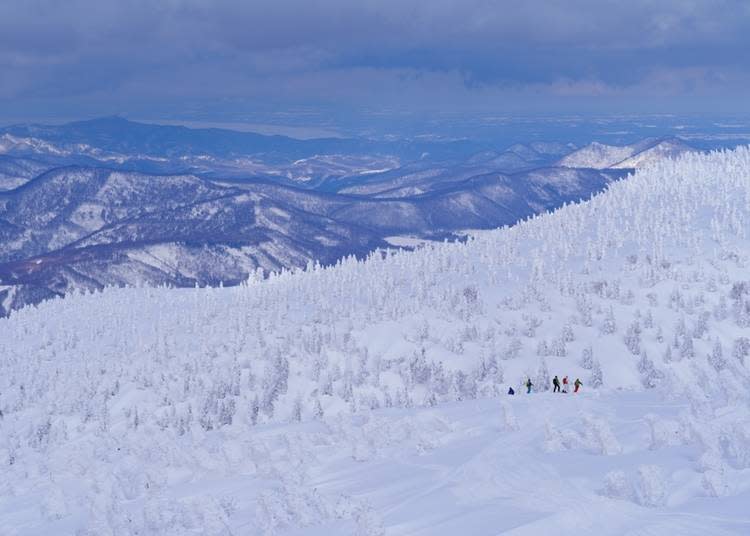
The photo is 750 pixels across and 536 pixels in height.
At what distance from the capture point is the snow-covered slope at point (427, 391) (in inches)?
963

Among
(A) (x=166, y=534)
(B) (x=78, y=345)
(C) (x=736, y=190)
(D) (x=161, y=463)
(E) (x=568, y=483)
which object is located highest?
(C) (x=736, y=190)

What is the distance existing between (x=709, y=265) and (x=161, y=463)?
3321 inches

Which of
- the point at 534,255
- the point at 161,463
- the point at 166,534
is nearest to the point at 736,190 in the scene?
the point at 534,255

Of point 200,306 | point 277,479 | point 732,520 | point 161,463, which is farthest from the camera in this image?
point 200,306

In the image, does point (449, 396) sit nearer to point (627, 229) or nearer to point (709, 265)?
point (709, 265)

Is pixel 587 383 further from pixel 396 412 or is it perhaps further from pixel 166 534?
pixel 166 534

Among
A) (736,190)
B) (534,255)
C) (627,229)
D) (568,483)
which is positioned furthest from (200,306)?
(568,483)

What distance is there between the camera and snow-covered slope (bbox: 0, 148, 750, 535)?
2445cm

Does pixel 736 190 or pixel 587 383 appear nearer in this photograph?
pixel 587 383

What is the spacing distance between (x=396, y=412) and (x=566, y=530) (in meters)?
26.9

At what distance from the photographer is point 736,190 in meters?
149

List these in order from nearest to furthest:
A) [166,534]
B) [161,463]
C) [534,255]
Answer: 1. [166,534]
2. [161,463]
3. [534,255]

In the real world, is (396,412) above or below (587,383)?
above

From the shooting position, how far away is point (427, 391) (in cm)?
7888
